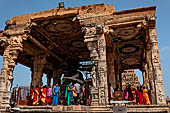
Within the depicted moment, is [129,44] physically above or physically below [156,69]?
above

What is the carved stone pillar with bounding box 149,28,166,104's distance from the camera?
6449mm

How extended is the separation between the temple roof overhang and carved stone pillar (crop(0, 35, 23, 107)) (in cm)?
49

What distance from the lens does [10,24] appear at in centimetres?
933

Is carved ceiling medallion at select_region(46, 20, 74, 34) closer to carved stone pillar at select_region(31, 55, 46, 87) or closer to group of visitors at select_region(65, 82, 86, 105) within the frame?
carved stone pillar at select_region(31, 55, 46, 87)

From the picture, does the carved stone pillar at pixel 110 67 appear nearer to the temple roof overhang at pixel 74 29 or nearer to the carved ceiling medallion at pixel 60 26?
the temple roof overhang at pixel 74 29

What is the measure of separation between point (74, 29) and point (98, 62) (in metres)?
3.73

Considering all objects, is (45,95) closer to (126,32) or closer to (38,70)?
(38,70)

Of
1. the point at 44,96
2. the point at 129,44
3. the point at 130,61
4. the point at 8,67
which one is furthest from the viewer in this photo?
the point at 130,61

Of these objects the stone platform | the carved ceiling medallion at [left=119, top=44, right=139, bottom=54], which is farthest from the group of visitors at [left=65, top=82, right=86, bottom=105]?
the carved ceiling medallion at [left=119, top=44, right=139, bottom=54]

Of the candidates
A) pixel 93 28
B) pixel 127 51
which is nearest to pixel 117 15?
pixel 93 28

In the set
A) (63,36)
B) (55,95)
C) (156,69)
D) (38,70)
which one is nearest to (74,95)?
(55,95)

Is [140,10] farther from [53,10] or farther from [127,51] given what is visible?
[127,51]

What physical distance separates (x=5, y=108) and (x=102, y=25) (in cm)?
570

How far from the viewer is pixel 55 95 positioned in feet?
25.0
